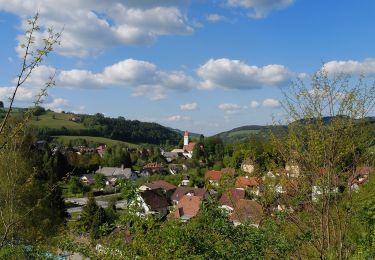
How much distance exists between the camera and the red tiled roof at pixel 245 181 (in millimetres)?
9141

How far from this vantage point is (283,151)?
329 inches

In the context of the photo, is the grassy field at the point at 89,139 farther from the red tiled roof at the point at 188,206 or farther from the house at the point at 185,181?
the red tiled roof at the point at 188,206

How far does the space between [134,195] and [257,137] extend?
18.5 ft

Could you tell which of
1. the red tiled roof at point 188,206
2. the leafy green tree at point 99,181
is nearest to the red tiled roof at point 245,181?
the red tiled roof at point 188,206

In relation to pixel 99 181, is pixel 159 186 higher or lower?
lower

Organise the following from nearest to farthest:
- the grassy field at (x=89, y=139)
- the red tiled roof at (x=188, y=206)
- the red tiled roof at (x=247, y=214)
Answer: the red tiled roof at (x=247, y=214) → the red tiled roof at (x=188, y=206) → the grassy field at (x=89, y=139)

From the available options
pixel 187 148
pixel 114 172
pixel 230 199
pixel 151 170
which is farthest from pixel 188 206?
pixel 187 148

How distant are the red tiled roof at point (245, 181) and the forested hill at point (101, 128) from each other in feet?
328

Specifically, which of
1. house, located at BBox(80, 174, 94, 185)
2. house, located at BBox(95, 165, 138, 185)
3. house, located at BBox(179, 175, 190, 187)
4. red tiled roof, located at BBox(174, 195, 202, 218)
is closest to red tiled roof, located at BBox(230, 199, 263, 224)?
red tiled roof, located at BBox(174, 195, 202, 218)

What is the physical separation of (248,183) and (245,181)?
0.15m

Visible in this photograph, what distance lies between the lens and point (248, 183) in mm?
9477

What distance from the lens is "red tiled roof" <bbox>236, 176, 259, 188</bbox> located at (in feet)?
30.0

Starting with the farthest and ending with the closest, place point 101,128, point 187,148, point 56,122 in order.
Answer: point 101,128 < point 56,122 < point 187,148

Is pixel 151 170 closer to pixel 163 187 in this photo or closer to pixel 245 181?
pixel 163 187
